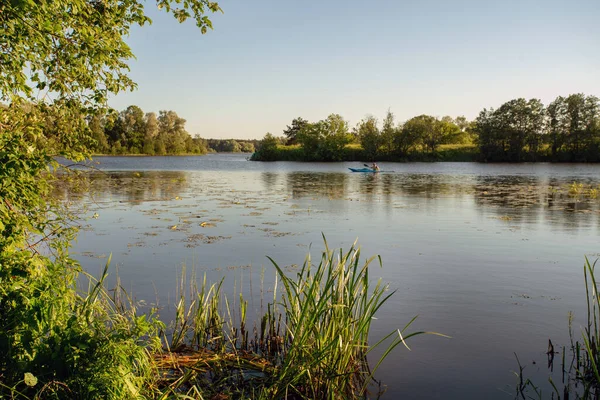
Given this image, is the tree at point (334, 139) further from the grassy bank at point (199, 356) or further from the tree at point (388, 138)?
the grassy bank at point (199, 356)

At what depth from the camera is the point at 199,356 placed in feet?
16.4

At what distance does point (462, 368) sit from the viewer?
5.46m

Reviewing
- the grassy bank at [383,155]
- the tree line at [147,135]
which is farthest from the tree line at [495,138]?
the tree line at [147,135]

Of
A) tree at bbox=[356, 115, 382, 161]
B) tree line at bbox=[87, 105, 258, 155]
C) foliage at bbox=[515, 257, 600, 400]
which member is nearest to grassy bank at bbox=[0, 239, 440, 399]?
foliage at bbox=[515, 257, 600, 400]

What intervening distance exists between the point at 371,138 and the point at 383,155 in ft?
12.7

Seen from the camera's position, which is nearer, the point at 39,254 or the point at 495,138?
the point at 39,254

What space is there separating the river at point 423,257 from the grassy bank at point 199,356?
101cm

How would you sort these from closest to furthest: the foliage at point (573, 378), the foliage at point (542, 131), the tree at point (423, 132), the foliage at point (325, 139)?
the foliage at point (573, 378) < the foliage at point (542, 131) < the tree at point (423, 132) < the foliage at point (325, 139)

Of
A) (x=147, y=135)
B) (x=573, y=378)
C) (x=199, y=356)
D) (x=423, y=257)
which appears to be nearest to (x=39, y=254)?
(x=199, y=356)

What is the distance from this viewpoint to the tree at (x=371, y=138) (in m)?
84.9

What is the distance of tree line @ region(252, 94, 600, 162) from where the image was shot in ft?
253

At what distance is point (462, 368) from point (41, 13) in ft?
18.7

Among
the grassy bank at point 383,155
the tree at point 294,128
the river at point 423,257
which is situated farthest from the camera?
the tree at point 294,128

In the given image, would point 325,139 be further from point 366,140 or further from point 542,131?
point 542,131
